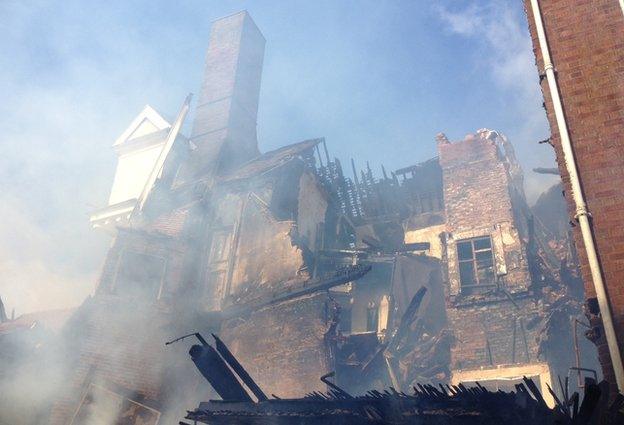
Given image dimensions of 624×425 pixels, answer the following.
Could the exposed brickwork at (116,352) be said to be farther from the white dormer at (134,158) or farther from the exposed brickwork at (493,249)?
the exposed brickwork at (493,249)

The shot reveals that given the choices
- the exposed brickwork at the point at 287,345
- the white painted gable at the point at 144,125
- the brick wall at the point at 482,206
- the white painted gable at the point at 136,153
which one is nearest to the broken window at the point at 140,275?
the exposed brickwork at the point at 287,345

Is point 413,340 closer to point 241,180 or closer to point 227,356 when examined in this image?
point 241,180

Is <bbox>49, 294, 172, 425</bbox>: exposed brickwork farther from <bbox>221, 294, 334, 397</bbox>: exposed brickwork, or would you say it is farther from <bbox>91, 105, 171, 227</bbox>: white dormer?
<bbox>91, 105, 171, 227</bbox>: white dormer

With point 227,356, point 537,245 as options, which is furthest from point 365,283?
point 227,356

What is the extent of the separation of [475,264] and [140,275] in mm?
10935

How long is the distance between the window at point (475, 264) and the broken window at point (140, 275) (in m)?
9.92

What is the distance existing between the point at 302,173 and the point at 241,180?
2251 millimetres

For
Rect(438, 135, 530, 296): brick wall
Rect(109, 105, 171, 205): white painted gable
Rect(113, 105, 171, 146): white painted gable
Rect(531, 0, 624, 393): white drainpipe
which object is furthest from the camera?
Rect(113, 105, 171, 146): white painted gable

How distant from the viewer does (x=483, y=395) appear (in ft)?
14.2

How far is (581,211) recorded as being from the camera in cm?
473

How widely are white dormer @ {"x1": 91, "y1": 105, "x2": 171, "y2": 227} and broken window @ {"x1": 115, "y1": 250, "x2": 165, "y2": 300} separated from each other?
3476mm

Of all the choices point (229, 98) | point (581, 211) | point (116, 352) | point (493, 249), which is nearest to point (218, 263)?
point (116, 352)

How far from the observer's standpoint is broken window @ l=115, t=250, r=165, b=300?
13326 millimetres

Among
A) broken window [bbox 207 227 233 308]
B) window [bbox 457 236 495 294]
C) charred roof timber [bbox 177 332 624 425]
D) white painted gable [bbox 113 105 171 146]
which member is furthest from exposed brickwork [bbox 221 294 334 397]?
white painted gable [bbox 113 105 171 146]
